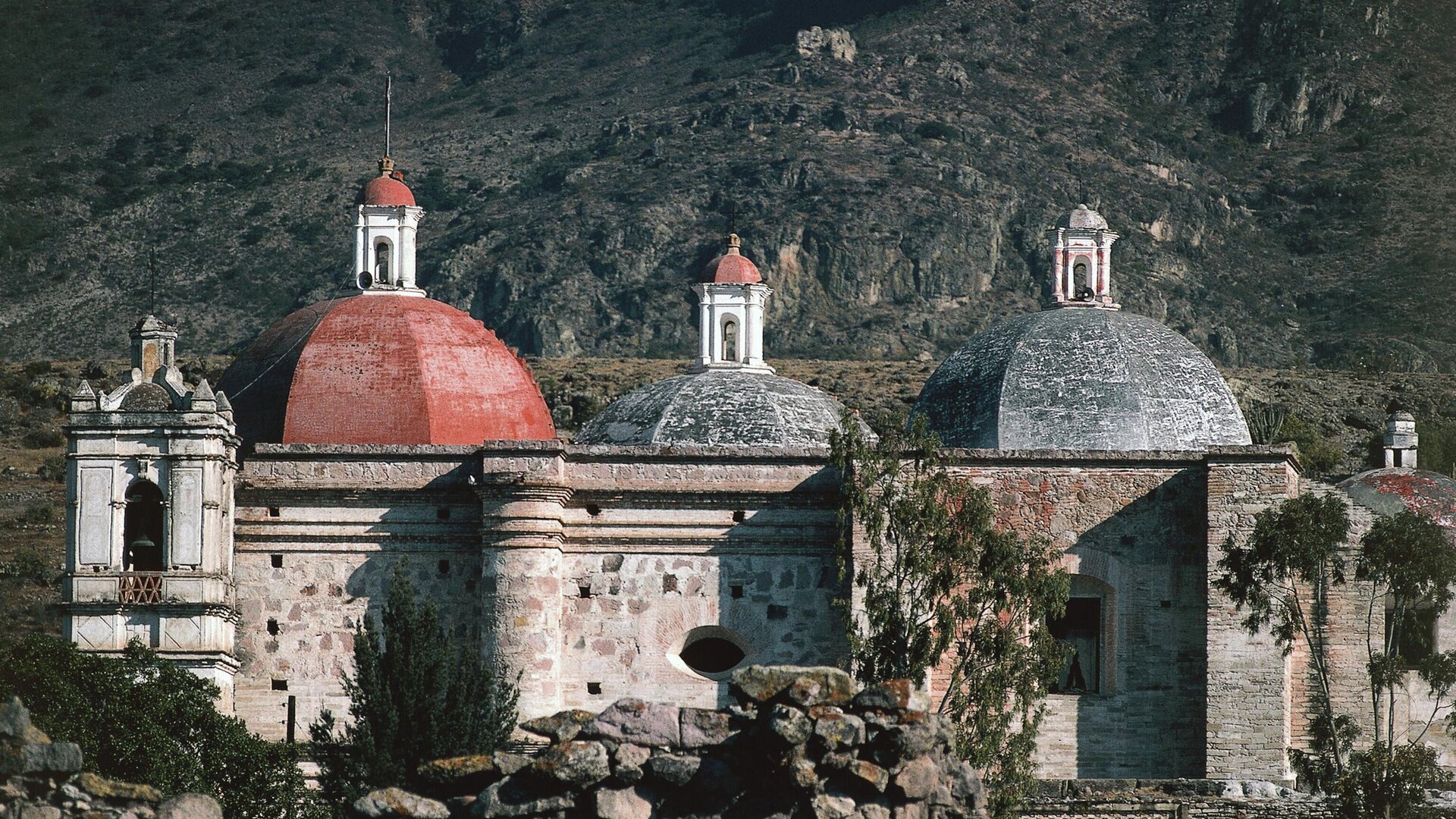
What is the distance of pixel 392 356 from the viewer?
31984 millimetres

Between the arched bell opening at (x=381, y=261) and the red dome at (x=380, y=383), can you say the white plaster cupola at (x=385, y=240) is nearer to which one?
the arched bell opening at (x=381, y=261)

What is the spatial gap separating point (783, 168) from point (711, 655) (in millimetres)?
58558

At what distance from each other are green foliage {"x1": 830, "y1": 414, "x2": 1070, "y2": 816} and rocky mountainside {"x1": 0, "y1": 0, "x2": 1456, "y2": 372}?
4755 cm

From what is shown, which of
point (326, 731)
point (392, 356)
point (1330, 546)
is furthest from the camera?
point (392, 356)

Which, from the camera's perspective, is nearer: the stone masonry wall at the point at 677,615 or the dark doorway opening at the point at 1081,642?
the stone masonry wall at the point at 677,615

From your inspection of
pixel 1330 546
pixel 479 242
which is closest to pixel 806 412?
pixel 1330 546

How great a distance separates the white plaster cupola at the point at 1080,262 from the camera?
3616 centimetres

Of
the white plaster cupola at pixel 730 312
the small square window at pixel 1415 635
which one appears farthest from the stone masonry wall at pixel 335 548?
the small square window at pixel 1415 635

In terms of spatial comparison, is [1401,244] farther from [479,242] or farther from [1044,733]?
[1044,733]

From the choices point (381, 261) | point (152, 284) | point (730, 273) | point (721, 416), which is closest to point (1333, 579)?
point (721, 416)

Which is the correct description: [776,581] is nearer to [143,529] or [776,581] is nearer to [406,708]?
[406,708]

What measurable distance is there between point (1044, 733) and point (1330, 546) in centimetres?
397

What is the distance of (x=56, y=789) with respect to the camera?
718 inches

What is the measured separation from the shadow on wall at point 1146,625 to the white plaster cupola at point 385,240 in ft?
33.0
